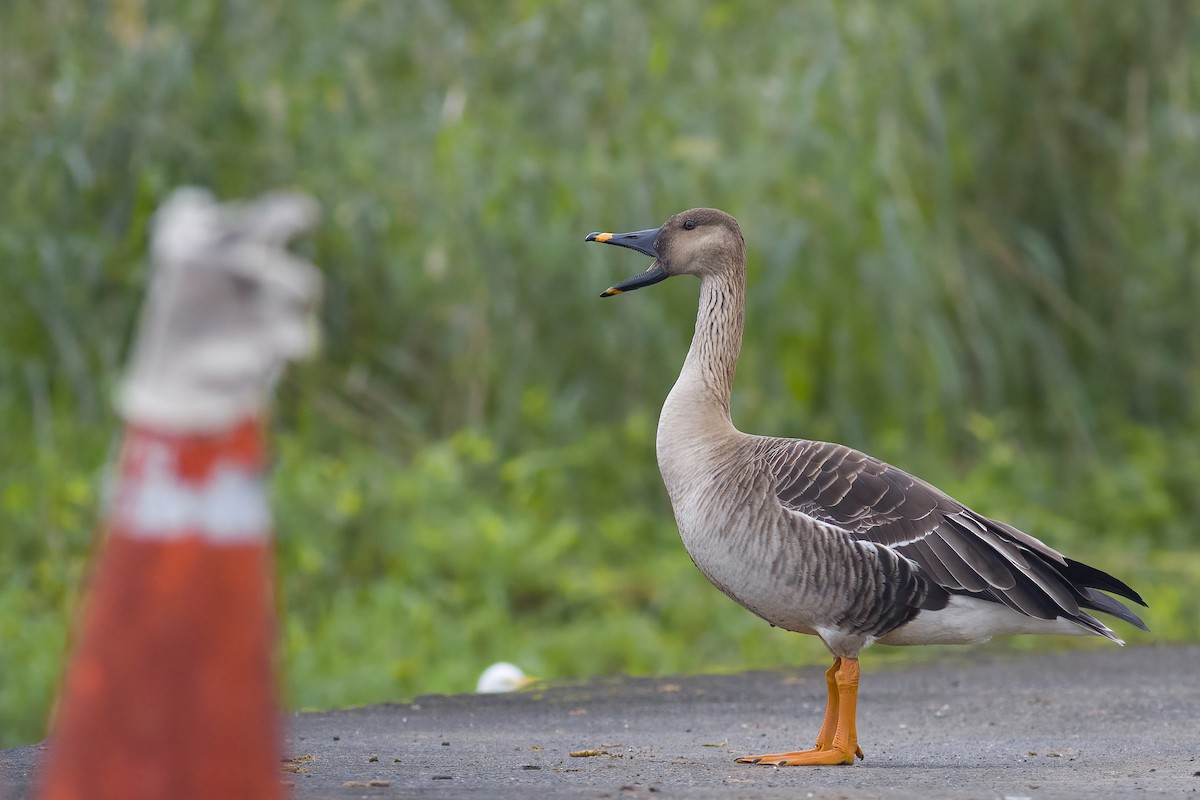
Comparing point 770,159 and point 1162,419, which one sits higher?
point 770,159

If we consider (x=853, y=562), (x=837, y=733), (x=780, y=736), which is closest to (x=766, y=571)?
(x=853, y=562)

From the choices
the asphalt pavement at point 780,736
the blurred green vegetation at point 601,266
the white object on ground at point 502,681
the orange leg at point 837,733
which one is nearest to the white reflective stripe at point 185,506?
the asphalt pavement at point 780,736

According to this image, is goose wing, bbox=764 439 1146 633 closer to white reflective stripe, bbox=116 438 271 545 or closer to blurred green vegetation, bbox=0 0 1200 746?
white reflective stripe, bbox=116 438 271 545

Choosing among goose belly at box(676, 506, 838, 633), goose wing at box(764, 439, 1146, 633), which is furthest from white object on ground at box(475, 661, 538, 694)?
goose wing at box(764, 439, 1146, 633)

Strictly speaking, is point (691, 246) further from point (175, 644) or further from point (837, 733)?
point (175, 644)

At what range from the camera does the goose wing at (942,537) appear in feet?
17.1

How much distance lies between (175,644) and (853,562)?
321 cm

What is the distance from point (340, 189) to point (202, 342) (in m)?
8.91

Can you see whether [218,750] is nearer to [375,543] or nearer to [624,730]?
[624,730]

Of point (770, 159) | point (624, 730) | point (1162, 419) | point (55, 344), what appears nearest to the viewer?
point (624, 730)

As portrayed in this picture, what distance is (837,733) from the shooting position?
16.7 ft

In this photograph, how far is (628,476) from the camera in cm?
1062

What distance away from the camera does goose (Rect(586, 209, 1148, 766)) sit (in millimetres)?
5191

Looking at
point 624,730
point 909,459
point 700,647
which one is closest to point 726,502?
point 624,730
